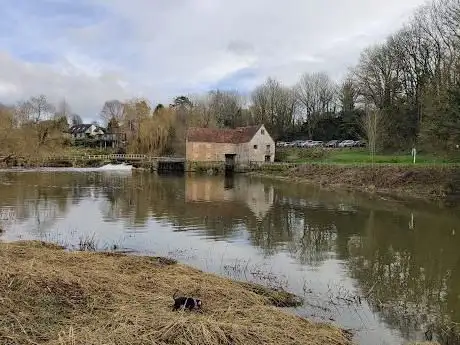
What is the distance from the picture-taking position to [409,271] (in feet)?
42.1

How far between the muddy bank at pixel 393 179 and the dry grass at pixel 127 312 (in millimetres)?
24581

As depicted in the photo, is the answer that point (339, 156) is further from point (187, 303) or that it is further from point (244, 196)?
point (187, 303)

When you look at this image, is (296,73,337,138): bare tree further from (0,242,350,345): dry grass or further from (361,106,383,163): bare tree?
(0,242,350,345): dry grass

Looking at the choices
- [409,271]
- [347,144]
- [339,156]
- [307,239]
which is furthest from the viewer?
[347,144]

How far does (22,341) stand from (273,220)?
1668 cm

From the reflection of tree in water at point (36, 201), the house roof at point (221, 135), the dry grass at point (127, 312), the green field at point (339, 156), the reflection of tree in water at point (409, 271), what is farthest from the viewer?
the house roof at point (221, 135)

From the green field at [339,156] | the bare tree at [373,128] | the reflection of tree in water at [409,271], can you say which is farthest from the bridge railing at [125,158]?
the reflection of tree in water at [409,271]

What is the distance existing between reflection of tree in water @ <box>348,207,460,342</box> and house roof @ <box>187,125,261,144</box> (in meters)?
43.6

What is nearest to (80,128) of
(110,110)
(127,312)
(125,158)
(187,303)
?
(110,110)

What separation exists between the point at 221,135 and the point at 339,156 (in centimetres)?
1714

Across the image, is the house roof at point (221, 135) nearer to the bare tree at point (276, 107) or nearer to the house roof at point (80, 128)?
the bare tree at point (276, 107)

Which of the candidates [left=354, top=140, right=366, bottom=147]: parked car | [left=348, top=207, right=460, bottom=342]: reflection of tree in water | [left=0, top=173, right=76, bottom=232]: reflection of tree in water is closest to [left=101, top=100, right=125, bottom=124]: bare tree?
[left=354, top=140, right=366, bottom=147]: parked car

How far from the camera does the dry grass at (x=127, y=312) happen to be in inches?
234

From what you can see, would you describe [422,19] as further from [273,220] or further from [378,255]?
[378,255]
